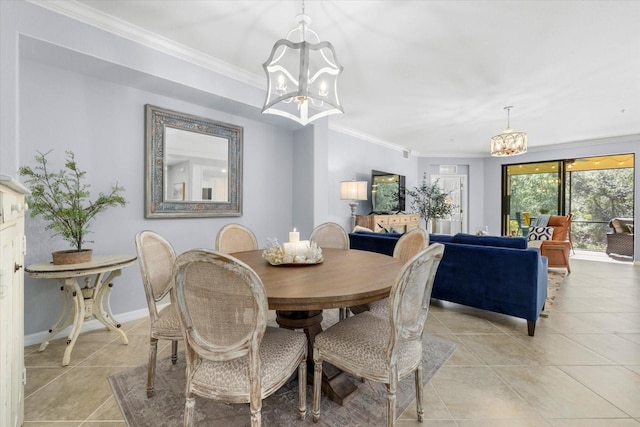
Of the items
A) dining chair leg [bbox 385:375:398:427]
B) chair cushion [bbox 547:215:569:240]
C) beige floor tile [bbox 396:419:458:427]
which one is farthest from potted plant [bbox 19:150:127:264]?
chair cushion [bbox 547:215:569:240]

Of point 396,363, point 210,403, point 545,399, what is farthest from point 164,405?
point 545,399

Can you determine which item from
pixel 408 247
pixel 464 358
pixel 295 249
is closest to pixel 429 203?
pixel 408 247

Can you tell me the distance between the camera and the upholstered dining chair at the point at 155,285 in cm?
154

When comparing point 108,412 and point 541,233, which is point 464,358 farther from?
point 541,233

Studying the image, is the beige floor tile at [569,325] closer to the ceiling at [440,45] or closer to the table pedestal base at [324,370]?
the table pedestal base at [324,370]

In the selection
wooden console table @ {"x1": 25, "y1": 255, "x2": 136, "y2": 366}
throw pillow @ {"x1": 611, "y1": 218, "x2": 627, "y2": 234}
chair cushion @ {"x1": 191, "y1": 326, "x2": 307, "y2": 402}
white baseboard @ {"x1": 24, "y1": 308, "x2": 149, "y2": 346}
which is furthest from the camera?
throw pillow @ {"x1": 611, "y1": 218, "x2": 627, "y2": 234}

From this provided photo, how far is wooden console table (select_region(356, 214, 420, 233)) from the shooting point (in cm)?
513

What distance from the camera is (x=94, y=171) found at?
2.49 m

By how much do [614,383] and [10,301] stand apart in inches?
126

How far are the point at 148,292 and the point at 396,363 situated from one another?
1334 mm

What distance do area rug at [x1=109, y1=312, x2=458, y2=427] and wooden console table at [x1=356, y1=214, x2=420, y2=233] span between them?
337cm

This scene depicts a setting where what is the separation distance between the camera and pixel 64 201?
2305 mm

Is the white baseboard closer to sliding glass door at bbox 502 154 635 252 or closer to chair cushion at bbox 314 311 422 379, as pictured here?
chair cushion at bbox 314 311 422 379

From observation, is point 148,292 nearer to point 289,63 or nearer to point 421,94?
point 289,63
